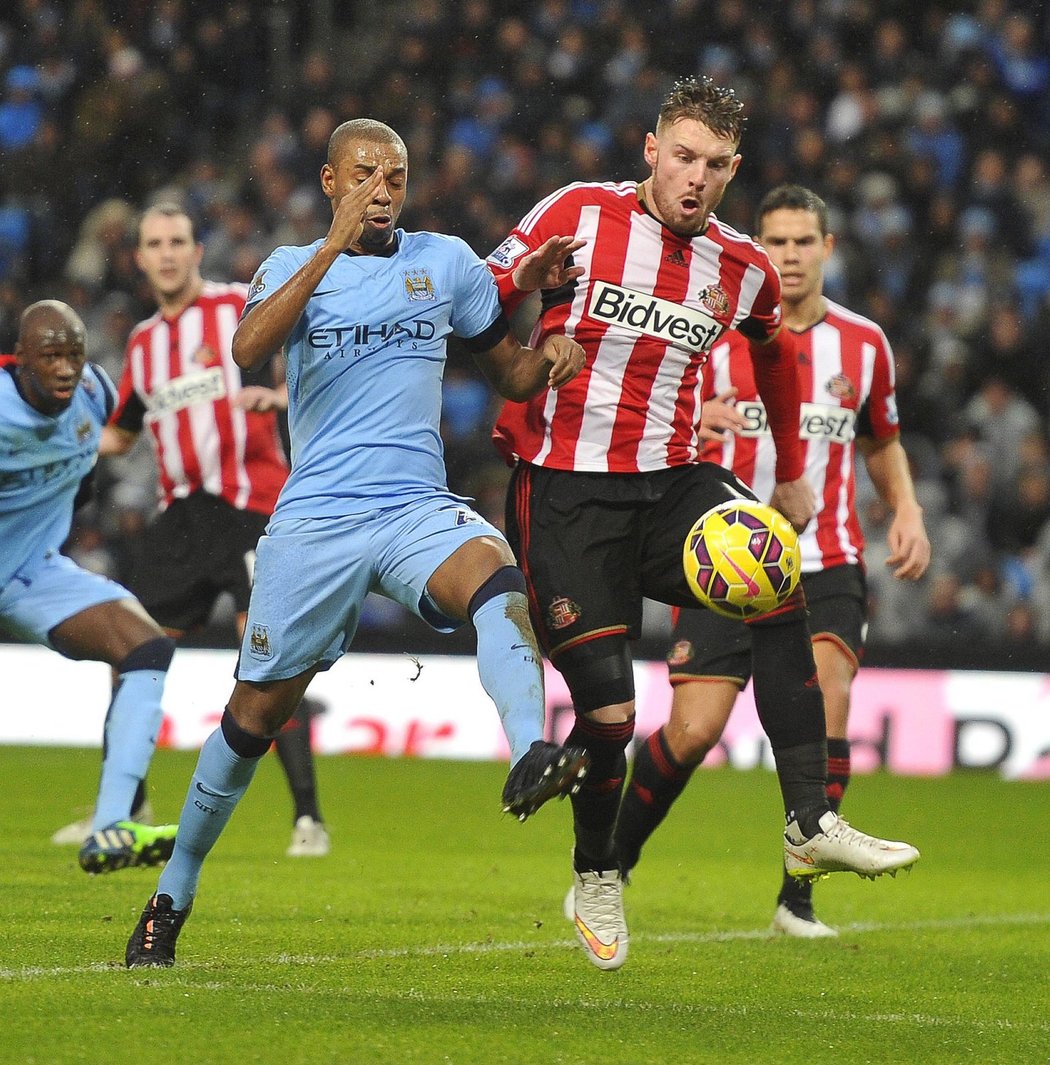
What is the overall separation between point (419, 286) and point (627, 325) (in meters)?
0.71

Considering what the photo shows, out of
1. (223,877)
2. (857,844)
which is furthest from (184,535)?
(857,844)

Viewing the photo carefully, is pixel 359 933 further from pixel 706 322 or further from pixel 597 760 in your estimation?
pixel 706 322

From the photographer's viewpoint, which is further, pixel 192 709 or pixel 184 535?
pixel 192 709

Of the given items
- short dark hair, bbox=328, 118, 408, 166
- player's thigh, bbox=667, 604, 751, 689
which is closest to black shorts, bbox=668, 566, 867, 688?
player's thigh, bbox=667, 604, 751, 689

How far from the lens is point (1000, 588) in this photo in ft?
43.5

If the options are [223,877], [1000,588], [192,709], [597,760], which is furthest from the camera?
[1000,588]

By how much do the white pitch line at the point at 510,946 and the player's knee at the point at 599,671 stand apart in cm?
100

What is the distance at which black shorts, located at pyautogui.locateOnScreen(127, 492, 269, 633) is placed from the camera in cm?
855

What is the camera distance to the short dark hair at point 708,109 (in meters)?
5.18

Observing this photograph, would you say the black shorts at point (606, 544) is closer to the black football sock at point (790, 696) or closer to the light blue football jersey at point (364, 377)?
the black football sock at point (790, 696)

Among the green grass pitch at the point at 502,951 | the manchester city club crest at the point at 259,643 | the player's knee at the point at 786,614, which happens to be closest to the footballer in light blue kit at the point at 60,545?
the green grass pitch at the point at 502,951

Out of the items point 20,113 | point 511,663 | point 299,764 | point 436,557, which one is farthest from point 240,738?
point 20,113

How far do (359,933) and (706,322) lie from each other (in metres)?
2.20

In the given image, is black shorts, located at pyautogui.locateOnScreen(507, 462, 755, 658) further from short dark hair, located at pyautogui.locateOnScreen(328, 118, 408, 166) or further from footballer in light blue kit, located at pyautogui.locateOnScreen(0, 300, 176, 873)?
footballer in light blue kit, located at pyautogui.locateOnScreen(0, 300, 176, 873)
